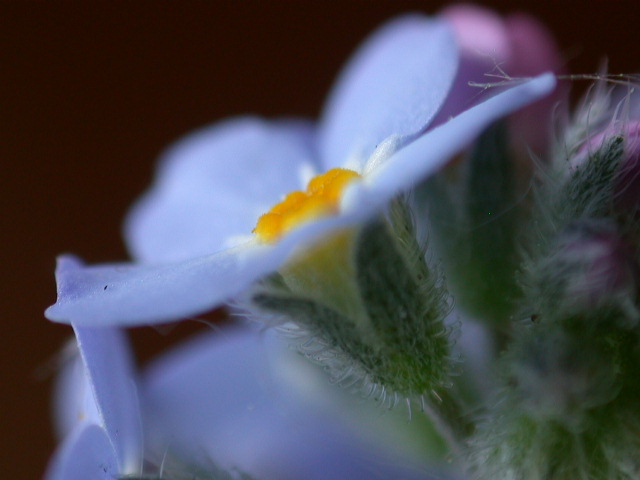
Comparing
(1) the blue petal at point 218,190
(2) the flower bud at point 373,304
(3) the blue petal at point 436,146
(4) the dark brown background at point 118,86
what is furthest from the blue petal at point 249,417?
(4) the dark brown background at point 118,86

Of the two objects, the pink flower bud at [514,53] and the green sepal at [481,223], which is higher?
the pink flower bud at [514,53]

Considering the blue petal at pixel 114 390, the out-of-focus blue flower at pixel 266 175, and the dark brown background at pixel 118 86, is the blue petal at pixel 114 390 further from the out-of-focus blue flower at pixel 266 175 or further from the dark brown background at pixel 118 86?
the dark brown background at pixel 118 86

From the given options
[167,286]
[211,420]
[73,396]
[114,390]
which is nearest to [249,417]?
[211,420]

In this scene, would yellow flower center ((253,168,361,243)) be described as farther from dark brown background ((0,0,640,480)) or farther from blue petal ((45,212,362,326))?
dark brown background ((0,0,640,480))

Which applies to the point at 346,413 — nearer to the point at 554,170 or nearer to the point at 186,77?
the point at 554,170

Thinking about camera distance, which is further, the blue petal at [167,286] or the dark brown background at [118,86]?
the dark brown background at [118,86]

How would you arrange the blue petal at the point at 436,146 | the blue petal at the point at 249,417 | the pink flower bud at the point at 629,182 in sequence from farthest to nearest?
1. the blue petal at the point at 249,417
2. the pink flower bud at the point at 629,182
3. the blue petal at the point at 436,146
